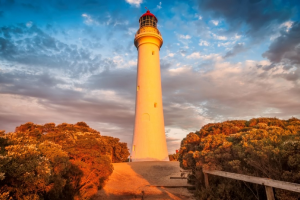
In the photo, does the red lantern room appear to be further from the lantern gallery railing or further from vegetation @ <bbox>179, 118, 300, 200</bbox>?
vegetation @ <bbox>179, 118, 300, 200</bbox>

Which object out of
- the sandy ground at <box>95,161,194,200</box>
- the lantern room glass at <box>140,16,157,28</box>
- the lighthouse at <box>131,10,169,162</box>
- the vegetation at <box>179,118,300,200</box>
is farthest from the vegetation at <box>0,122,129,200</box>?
the lantern room glass at <box>140,16,157,28</box>

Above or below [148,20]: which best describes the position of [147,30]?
below

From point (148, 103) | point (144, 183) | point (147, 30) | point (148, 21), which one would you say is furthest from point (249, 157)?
point (148, 21)

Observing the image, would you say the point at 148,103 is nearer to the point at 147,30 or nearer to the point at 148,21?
the point at 147,30

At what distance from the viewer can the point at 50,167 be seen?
8.20m

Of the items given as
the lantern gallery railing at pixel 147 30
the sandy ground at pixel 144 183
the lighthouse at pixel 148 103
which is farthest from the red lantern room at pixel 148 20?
the sandy ground at pixel 144 183

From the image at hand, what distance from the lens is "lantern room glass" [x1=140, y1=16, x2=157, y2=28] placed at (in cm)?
2633

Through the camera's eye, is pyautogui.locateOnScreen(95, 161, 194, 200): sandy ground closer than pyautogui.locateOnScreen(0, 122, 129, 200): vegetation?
No

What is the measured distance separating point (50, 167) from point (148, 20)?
909 inches

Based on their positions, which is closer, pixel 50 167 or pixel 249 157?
pixel 249 157

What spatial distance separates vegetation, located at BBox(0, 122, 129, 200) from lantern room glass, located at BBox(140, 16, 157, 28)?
61.2 feet

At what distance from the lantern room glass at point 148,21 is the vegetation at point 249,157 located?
18.6 metres

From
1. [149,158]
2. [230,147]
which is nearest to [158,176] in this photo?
[149,158]

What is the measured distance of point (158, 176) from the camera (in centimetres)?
1667
